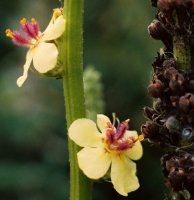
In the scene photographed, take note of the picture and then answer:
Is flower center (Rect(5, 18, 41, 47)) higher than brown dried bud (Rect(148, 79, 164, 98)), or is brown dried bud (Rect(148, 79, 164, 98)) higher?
flower center (Rect(5, 18, 41, 47))

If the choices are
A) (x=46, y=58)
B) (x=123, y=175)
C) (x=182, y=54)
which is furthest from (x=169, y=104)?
(x=46, y=58)

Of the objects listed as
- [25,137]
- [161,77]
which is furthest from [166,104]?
[25,137]

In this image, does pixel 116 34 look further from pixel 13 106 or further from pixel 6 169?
pixel 6 169

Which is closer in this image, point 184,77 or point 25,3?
point 184,77

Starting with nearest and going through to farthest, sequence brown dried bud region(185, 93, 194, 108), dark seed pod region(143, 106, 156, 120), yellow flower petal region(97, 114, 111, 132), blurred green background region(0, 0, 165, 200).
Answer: brown dried bud region(185, 93, 194, 108) → dark seed pod region(143, 106, 156, 120) → yellow flower petal region(97, 114, 111, 132) → blurred green background region(0, 0, 165, 200)

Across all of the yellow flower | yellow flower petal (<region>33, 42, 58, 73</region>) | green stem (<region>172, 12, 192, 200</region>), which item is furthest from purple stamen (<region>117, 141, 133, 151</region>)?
yellow flower petal (<region>33, 42, 58, 73</region>)

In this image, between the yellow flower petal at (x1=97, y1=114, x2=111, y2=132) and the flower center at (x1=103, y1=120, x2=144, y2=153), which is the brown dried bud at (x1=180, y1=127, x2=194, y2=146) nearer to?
the flower center at (x1=103, y1=120, x2=144, y2=153)

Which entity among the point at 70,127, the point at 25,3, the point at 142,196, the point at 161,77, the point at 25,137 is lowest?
the point at 142,196
